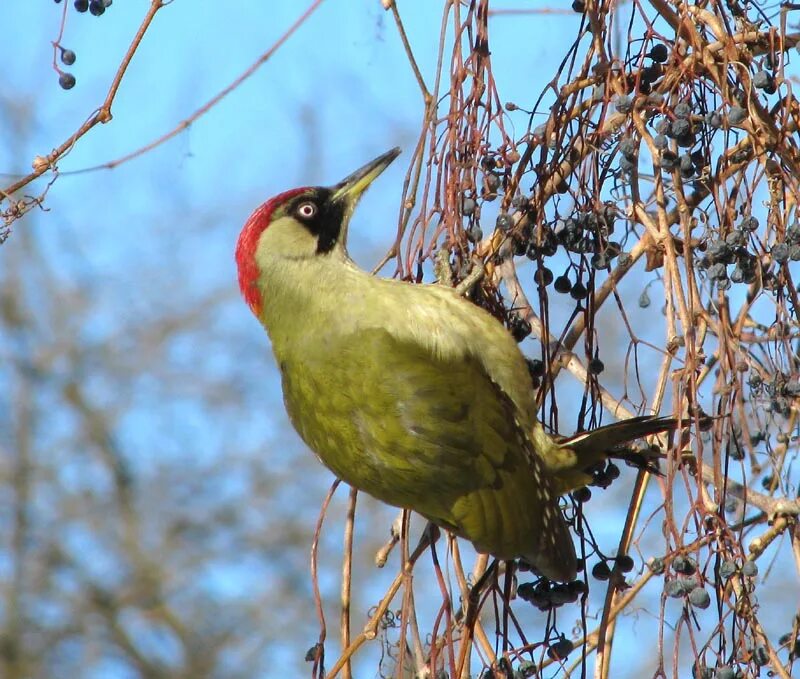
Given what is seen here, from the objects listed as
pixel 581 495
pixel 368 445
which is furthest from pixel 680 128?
pixel 368 445

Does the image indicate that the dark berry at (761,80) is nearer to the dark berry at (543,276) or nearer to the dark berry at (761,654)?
the dark berry at (543,276)

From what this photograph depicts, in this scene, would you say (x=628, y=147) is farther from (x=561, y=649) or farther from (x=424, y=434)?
(x=561, y=649)

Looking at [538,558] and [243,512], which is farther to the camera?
[243,512]

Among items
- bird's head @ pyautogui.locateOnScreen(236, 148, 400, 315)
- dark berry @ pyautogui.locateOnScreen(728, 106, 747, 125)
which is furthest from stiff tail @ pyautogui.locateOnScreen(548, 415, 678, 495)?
bird's head @ pyautogui.locateOnScreen(236, 148, 400, 315)

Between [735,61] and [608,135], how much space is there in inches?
18.8

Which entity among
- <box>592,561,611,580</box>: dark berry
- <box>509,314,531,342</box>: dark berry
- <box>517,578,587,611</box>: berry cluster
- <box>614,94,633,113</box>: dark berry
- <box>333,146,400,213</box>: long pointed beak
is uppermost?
<box>333,146,400,213</box>: long pointed beak

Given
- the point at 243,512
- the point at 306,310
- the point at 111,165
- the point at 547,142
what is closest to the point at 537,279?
the point at 547,142

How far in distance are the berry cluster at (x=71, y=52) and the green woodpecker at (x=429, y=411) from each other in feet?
3.55

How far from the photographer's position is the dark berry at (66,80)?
3.43 m

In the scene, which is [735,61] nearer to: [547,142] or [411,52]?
[547,142]

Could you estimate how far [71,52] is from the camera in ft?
11.4

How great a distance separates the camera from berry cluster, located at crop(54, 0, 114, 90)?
3.37 m

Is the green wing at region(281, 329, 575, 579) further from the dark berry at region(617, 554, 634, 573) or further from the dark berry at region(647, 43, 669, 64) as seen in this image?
the dark berry at region(647, 43, 669, 64)

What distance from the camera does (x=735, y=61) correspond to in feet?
9.45
